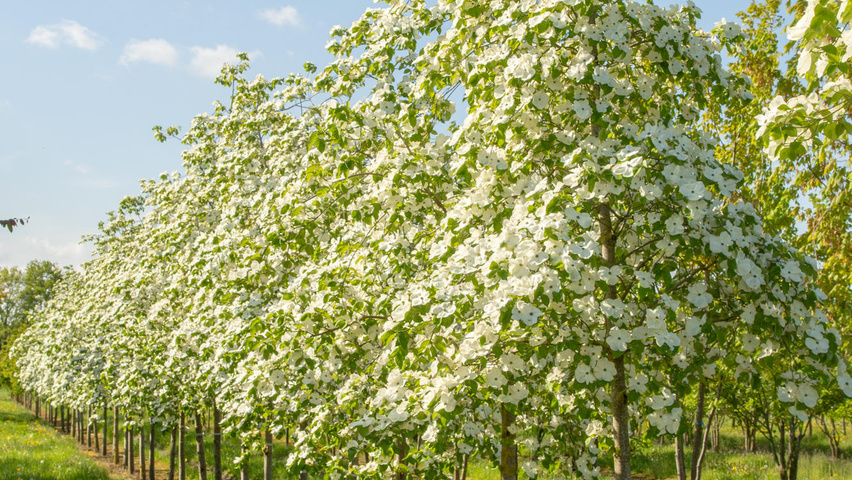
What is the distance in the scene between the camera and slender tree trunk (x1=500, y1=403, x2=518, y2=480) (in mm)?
6262

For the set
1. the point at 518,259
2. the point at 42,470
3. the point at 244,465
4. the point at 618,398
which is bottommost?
the point at 42,470

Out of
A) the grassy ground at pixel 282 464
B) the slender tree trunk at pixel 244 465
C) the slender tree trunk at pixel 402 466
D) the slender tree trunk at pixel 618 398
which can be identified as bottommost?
the grassy ground at pixel 282 464

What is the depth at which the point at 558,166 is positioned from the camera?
525 cm

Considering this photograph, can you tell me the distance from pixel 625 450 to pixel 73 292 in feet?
87.7

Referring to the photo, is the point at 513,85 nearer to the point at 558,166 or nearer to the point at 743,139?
the point at 558,166

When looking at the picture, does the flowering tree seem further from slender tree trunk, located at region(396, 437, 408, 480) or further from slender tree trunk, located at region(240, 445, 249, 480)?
slender tree trunk, located at region(240, 445, 249, 480)

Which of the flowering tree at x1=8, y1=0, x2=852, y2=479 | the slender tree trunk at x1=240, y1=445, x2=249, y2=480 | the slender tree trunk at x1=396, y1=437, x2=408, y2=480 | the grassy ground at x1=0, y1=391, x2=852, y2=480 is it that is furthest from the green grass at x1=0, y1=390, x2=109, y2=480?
the slender tree trunk at x1=396, y1=437, x2=408, y2=480

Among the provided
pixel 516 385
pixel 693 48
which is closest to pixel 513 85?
pixel 693 48

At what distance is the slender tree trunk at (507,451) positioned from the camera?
20.5 feet

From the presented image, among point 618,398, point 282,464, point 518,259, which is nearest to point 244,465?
point 618,398

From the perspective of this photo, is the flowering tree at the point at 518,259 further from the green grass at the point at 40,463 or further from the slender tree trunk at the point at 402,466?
the green grass at the point at 40,463

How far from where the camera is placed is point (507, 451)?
6.43 m

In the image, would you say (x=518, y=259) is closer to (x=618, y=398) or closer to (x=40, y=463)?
(x=618, y=398)

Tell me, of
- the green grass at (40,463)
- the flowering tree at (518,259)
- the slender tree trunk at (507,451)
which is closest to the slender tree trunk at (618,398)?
the flowering tree at (518,259)
